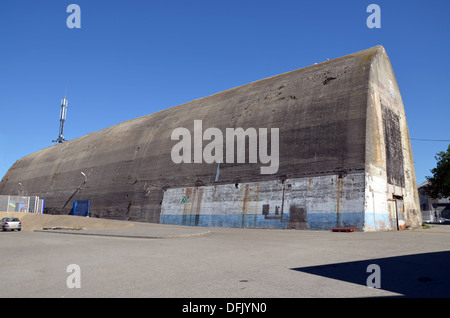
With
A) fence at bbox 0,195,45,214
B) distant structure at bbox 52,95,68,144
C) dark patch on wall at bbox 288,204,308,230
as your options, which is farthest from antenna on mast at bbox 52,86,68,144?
dark patch on wall at bbox 288,204,308,230

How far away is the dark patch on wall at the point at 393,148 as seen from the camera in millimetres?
26547

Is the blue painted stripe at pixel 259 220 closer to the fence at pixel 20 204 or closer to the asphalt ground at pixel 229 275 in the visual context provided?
the asphalt ground at pixel 229 275

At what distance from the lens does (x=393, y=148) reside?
91.3 feet

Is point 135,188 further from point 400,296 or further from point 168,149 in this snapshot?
point 400,296

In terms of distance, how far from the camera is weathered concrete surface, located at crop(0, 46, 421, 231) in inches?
942

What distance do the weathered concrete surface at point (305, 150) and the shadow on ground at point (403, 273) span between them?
13.4m

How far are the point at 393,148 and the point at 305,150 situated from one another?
7.79m

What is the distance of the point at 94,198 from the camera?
44188 mm

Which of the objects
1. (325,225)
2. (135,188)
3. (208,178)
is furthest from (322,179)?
(135,188)

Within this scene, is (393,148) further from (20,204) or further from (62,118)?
(62,118)

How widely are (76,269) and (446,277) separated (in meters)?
8.47

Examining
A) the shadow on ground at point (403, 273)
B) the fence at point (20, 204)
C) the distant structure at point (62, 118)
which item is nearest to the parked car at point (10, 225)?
the fence at point (20, 204)

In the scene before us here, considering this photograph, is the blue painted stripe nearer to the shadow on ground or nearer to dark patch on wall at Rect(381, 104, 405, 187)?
dark patch on wall at Rect(381, 104, 405, 187)

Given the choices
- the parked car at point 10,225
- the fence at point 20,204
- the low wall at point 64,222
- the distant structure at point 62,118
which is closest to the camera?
the parked car at point 10,225
